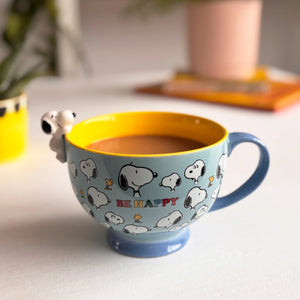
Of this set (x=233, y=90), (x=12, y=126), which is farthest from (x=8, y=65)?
(x=233, y=90)

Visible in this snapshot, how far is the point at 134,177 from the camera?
0.31 m

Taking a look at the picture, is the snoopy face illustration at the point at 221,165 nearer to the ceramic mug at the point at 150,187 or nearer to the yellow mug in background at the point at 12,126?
the ceramic mug at the point at 150,187

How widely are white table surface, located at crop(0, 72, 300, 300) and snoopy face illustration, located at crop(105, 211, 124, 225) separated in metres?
0.04

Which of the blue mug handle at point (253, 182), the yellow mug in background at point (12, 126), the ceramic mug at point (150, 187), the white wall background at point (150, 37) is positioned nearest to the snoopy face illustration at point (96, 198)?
the ceramic mug at point (150, 187)

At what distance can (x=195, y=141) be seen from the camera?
39 centimetres

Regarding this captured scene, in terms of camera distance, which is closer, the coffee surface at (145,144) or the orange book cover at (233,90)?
the coffee surface at (145,144)

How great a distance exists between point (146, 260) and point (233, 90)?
0.63m

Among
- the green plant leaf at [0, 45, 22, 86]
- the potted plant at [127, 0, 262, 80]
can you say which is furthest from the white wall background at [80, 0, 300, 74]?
the green plant leaf at [0, 45, 22, 86]

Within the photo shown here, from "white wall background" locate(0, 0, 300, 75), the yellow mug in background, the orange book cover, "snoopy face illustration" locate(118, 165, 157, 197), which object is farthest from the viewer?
"white wall background" locate(0, 0, 300, 75)

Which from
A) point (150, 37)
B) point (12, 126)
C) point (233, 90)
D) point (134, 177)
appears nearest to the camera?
point (134, 177)

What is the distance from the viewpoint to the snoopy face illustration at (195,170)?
0.31m

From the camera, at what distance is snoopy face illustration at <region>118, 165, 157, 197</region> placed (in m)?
0.30

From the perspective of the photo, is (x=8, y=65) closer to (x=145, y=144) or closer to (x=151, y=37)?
(x=145, y=144)

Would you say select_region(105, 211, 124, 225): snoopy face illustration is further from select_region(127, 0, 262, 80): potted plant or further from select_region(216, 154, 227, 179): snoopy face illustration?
select_region(127, 0, 262, 80): potted plant
